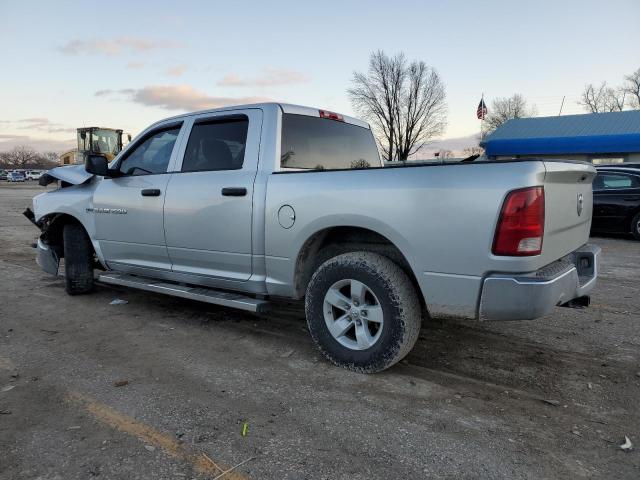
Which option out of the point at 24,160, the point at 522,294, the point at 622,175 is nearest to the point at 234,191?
the point at 522,294

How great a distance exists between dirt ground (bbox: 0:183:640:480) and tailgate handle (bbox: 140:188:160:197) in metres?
1.23

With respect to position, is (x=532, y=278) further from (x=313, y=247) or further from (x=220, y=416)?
(x=220, y=416)

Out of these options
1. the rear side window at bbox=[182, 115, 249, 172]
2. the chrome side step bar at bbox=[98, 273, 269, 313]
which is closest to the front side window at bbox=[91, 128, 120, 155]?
the chrome side step bar at bbox=[98, 273, 269, 313]

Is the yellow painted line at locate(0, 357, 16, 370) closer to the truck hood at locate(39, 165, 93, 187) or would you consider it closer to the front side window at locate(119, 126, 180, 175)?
the front side window at locate(119, 126, 180, 175)

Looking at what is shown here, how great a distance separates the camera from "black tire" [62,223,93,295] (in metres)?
5.38

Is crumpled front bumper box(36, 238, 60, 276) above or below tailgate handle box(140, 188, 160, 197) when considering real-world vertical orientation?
below

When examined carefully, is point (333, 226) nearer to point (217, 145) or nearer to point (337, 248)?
point (337, 248)

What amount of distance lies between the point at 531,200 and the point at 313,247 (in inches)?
63.2

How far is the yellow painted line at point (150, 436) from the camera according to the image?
7.39ft

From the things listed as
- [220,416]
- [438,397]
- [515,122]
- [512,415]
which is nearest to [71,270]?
[220,416]

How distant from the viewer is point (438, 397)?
302 cm

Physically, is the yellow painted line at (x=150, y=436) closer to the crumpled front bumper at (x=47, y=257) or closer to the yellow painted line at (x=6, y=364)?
the yellow painted line at (x=6, y=364)

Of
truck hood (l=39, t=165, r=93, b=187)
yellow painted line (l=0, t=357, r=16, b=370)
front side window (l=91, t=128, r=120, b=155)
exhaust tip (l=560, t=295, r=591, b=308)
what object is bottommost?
yellow painted line (l=0, t=357, r=16, b=370)

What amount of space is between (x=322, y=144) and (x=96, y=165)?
7.30 feet
